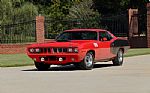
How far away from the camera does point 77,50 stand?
17.1 meters

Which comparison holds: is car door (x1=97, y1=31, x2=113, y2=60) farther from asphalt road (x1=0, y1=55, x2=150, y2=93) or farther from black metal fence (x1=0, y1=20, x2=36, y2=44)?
black metal fence (x1=0, y1=20, x2=36, y2=44)

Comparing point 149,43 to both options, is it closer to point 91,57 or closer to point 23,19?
point 23,19

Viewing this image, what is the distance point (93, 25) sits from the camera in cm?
4016

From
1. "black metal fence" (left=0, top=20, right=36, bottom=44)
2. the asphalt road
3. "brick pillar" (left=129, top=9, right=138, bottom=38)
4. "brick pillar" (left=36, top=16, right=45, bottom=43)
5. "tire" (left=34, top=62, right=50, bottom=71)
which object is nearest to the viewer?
the asphalt road

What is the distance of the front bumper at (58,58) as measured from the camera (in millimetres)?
17203

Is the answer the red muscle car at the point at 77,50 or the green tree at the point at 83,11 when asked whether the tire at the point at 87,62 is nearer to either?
the red muscle car at the point at 77,50

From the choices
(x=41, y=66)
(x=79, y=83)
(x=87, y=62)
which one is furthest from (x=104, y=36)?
(x=79, y=83)

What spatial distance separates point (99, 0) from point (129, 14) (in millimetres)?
13219

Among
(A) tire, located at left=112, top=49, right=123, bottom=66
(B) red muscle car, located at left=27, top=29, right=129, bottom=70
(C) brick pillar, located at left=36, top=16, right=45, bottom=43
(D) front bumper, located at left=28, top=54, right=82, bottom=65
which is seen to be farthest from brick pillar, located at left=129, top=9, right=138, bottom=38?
(D) front bumper, located at left=28, top=54, right=82, bottom=65

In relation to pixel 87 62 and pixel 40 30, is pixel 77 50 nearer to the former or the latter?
pixel 87 62

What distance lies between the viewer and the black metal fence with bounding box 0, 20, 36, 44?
3312cm

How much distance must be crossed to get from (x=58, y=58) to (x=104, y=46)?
215 cm

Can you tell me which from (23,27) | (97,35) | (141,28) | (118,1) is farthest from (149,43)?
(97,35)

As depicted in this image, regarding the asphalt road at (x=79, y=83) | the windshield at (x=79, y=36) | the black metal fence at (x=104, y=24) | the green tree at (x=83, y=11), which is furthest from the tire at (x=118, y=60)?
the green tree at (x=83, y=11)
